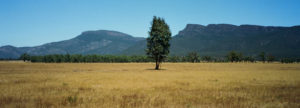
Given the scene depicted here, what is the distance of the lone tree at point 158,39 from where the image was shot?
58.1 metres

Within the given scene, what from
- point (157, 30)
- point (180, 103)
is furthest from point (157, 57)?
point (180, 103)

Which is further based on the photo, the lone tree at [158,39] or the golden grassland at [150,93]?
the lone tree at [158,39]

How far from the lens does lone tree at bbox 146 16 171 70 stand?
58125mm

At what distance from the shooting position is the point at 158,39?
5847cm

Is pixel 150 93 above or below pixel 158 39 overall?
below

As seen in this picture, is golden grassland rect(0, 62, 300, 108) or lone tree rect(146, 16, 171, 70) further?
lone tree rect(146, 16, 171, 70)

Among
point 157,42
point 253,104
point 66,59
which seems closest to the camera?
point 253,104

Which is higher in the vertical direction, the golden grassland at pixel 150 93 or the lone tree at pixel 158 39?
the lone tree at pixel 158 39

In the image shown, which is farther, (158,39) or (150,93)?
(158,39)

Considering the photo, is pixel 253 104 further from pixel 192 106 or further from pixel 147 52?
pixel 147 52

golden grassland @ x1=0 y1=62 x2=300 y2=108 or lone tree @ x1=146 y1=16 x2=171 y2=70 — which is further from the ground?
lone tree @ x1=146 y1=16 x2=171 y2=70

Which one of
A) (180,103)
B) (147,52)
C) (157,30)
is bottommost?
(180,103)

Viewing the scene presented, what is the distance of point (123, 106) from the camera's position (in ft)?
37.3

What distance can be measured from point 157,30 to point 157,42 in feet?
10.4
